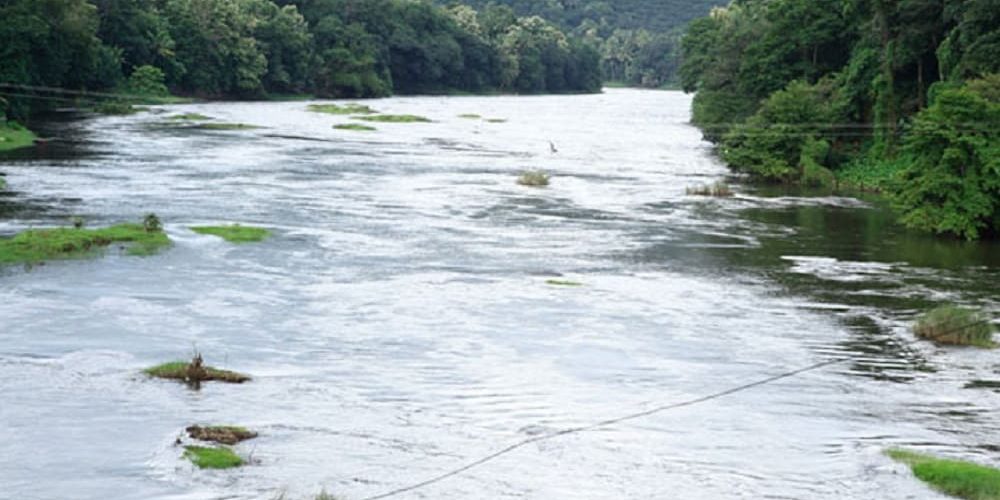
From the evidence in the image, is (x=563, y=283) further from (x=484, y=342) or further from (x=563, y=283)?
(x=484, y=342)

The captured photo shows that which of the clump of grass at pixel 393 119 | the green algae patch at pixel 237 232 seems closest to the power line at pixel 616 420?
the green algae patch at pixel 237 232

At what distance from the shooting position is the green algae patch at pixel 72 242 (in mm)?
42250

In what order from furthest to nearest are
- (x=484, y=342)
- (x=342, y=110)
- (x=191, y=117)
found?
(x=342, y=110) → (x=191, y=117) → (x=484, y=342)

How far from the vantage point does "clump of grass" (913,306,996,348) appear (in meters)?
35.2

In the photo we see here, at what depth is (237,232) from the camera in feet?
161

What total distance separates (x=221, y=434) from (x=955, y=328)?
19.3 m

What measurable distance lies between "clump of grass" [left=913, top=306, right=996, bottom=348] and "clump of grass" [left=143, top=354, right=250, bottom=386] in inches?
681

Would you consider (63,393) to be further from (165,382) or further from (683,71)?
(683,71)

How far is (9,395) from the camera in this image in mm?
27625

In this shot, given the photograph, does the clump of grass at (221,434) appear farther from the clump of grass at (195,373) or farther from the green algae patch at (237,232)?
the green algae patch at (237,232)

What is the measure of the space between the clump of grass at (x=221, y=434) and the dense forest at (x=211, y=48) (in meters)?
68.9

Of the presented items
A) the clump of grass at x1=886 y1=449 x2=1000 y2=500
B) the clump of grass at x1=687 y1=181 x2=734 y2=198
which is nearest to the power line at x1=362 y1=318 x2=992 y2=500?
the clump of grass at x1=886 y1=449 x2=1000 y2=500

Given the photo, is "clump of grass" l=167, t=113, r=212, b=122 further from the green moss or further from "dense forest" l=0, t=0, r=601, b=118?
the green moss

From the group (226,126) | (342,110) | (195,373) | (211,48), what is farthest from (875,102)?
(211,48)
